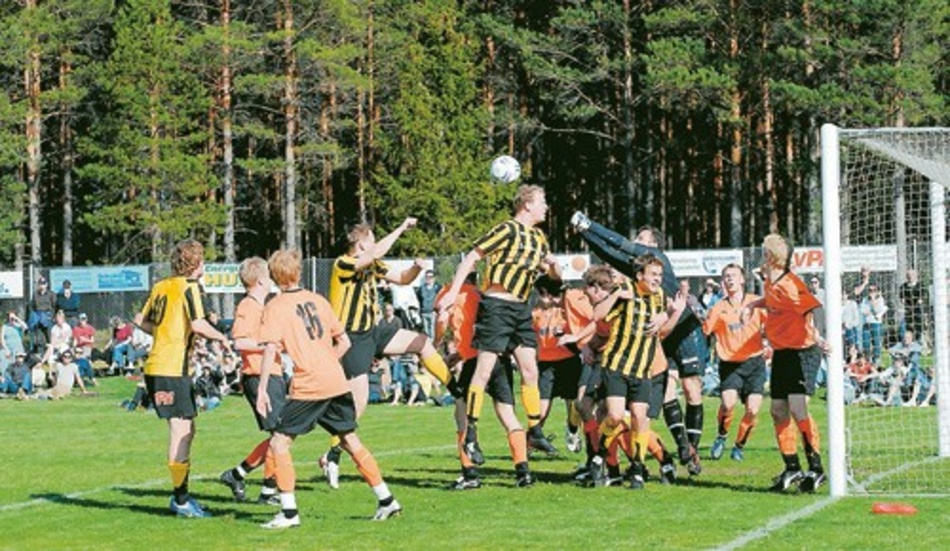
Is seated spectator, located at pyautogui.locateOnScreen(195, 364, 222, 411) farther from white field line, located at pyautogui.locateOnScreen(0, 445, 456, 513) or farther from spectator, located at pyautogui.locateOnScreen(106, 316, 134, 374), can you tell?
white field line, located at pyautogui.locateOnScreen(0, 445, 456, 513)

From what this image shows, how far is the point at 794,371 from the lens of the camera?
12.1 meters

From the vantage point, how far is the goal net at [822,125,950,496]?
40.2 feet

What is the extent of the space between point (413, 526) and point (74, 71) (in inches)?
1946

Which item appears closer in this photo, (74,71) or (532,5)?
(74,71)

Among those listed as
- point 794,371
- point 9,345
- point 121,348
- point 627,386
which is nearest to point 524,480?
point 627,386

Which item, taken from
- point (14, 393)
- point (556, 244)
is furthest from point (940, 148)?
point (556, 244)

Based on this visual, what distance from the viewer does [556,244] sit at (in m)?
69.8

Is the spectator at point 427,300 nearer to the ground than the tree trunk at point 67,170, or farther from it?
nearer to the ground

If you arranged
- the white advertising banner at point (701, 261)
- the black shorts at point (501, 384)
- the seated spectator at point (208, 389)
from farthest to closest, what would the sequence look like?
the white advertising banner at point (701, 261) < the seated spectator at point (208, 389) < the black shorts at point (501, 384)

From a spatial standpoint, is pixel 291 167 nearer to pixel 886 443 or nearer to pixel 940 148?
pixel 886 443

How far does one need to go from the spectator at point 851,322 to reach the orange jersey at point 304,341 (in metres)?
9.41

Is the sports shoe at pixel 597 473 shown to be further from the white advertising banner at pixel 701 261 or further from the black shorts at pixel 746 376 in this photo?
the white advertising banner at pixel 701 261

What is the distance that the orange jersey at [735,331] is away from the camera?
50.6 ft

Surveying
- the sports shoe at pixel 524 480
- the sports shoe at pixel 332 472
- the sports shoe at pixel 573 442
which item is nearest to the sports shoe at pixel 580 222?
the sports shoe at pixel 524 480
